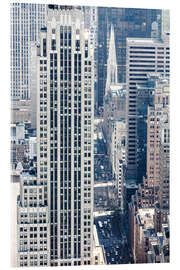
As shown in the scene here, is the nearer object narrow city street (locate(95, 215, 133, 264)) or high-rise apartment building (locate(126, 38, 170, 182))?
narrow city street (locate(95, 215, 133, 264))

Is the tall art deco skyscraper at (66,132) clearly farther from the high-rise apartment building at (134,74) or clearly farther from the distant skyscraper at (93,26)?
the high-rise apartment building at (134,74)

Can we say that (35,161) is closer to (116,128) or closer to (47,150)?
(47,150)

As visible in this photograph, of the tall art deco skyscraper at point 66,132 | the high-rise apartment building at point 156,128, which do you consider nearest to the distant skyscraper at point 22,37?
the tall art deco skyscraper at point 66,132

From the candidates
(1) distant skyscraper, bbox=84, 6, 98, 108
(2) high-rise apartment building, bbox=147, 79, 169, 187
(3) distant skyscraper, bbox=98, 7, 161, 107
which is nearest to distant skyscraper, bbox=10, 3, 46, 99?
(1) distant skyscraper, bbox=84, 6, 98, 108

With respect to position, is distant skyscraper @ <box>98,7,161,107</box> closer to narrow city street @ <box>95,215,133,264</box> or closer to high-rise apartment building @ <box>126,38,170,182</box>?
high-rise apartment building @ <box>126,38,170,182</box>
